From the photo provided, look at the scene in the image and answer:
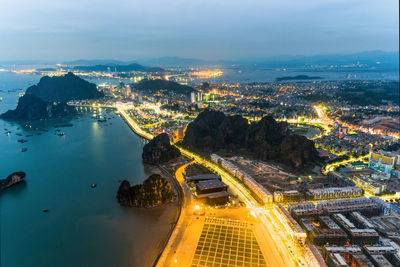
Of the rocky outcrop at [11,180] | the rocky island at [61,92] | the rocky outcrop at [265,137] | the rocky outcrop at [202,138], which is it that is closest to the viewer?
the rocky outcrop at [11,180]

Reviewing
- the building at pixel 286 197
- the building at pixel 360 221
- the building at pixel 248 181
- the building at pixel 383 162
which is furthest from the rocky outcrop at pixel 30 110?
the building at pixel 383 162

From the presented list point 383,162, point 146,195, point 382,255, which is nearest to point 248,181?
point 146,195

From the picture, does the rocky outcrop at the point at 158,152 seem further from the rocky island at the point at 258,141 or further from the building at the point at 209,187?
the building at the point at 209,187

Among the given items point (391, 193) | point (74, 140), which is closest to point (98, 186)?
point (74, 140)

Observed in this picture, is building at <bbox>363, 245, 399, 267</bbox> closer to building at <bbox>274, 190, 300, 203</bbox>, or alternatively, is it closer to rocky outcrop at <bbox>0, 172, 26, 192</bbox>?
building at <bbox>274, 190, 300, 203</bbox>

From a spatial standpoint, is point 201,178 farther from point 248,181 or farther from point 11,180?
point 11,180

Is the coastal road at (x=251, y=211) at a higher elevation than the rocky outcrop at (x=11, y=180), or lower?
lower

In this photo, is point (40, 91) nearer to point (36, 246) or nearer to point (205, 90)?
point (205, 90)

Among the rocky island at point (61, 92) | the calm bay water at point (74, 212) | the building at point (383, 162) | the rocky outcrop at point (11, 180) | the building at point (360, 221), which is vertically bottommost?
the calm bay water at point (74, 212)
